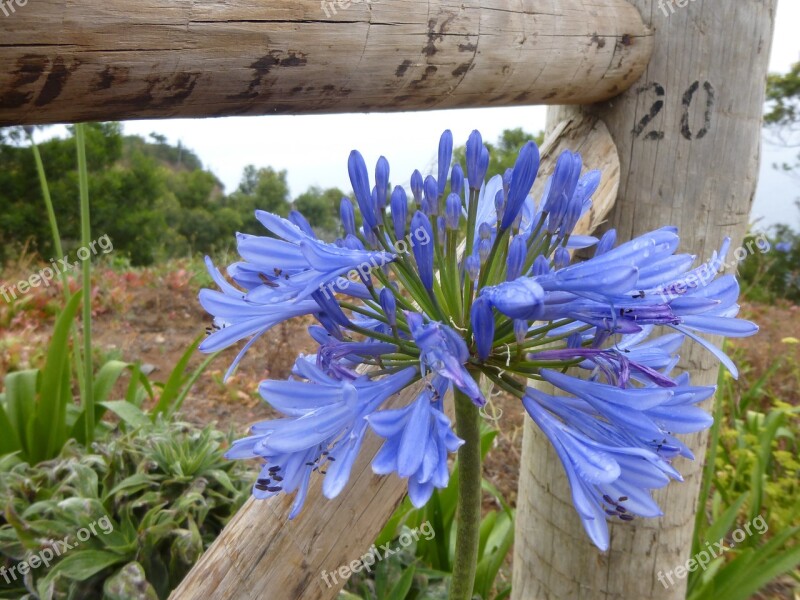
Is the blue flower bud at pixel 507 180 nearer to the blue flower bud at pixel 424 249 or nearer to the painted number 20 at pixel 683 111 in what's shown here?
the blue flower bud at pixel 424 249

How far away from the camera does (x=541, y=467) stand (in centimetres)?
A: 174

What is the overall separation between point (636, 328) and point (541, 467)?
1054 millimetres

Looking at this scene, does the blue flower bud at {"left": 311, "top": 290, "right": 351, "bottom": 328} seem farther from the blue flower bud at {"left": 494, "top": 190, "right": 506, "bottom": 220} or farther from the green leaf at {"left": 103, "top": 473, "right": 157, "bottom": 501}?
the green leaf at {"left": 103, "top": 473, "right": 157, "bottom": 501}

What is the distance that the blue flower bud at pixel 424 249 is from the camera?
2.82ft

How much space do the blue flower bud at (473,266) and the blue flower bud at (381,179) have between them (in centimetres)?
15

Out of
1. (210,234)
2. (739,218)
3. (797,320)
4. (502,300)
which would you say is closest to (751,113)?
(739,218)

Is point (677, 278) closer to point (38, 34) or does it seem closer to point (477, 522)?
point (477, 522)

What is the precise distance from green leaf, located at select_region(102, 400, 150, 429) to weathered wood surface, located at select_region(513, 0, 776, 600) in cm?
148
